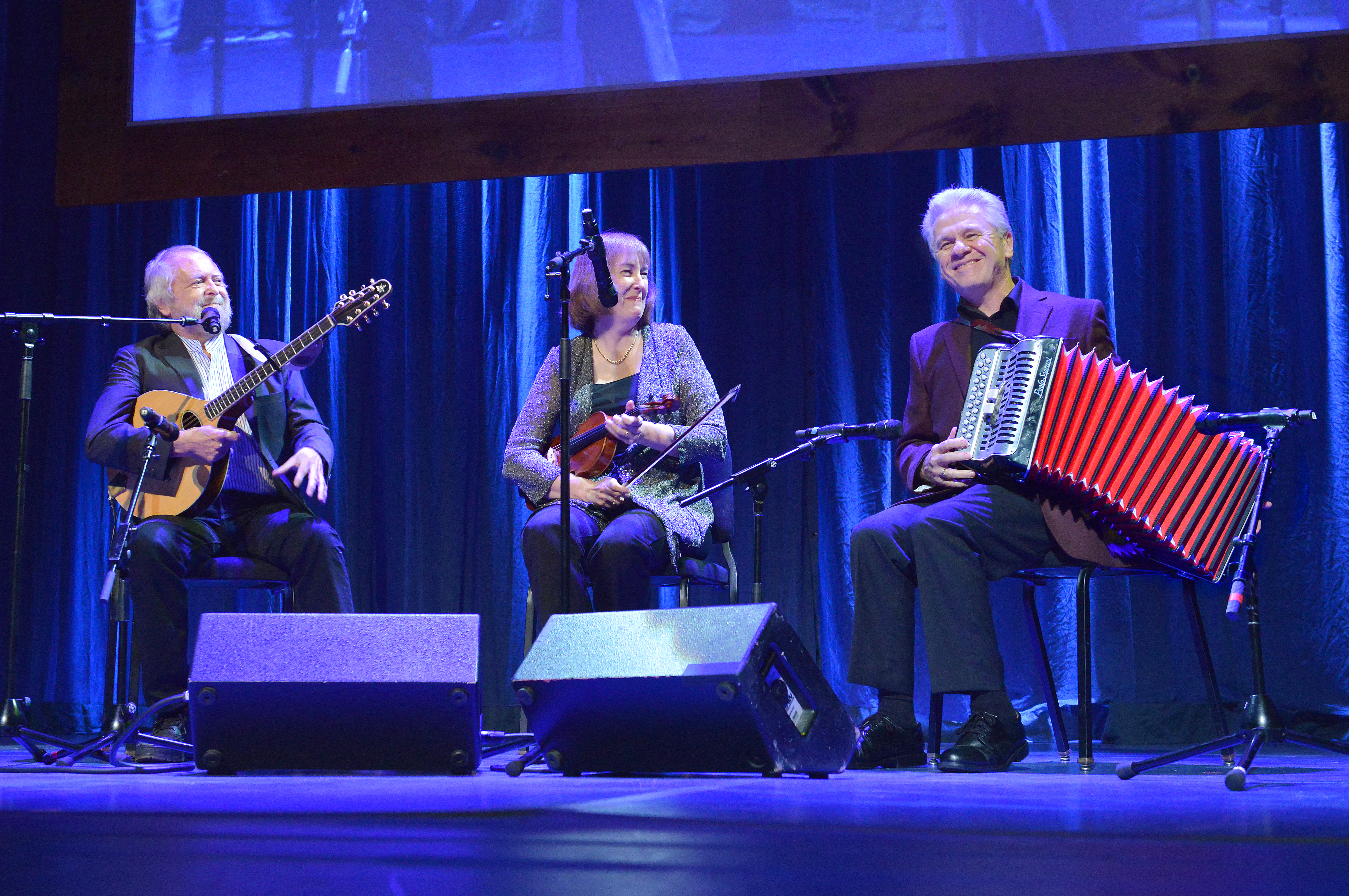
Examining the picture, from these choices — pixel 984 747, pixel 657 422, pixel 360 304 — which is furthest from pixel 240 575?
pixel 984 747

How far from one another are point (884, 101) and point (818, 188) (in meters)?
0.32

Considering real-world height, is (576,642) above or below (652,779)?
above

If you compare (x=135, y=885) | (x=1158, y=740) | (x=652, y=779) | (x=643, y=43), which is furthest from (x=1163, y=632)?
(x=135, y=885)

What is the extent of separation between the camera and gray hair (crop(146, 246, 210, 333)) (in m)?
3.23

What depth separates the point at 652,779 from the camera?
77.3 inches

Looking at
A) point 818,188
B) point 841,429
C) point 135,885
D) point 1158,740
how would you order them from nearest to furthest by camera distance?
point 135,885 → point 841,429 → point 1158,740 → point 818,188

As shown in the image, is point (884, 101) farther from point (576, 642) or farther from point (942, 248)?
point (576, 642)

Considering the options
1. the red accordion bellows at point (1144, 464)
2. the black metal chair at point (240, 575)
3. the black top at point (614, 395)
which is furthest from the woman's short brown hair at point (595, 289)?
the red accordion bellows at point (1144, 464)

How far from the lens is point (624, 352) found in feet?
9.96

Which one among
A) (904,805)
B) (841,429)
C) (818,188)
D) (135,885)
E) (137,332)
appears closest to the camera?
(135,885)

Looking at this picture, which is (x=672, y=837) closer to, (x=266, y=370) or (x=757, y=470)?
(x=757, y=470)

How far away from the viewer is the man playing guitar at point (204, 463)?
278 cm

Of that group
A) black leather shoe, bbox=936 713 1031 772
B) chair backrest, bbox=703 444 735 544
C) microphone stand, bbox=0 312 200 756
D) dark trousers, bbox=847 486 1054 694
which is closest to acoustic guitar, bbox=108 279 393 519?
microphone stand, bbox=0 312 200 756

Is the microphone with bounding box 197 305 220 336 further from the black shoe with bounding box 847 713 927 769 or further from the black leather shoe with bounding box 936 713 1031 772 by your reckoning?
the black leather shoe with bounding box 936 713 1031 772
